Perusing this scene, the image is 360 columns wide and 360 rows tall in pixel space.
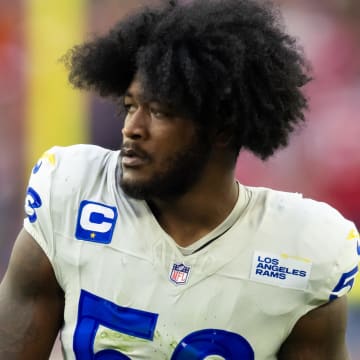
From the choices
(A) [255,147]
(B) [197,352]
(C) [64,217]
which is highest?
(A) [255,147]

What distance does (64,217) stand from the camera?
2.69 meters

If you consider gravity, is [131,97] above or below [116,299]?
above

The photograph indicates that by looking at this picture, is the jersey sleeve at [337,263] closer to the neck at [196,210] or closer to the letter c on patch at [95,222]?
the neck at [196,210]

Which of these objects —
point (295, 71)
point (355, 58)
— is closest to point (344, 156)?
point (355, 58)

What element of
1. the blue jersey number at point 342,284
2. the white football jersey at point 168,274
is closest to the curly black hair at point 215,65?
the white football jersey at point 168,274

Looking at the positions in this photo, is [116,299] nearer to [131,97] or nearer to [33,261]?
[33,261]

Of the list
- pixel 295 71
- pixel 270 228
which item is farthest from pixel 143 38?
pixel 270 228

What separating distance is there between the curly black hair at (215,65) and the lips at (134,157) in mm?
139

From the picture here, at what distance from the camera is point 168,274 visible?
2.66 metres

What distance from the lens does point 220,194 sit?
9.11ft

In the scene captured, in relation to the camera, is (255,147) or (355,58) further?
(355,58)

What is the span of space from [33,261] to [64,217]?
0.13 meters

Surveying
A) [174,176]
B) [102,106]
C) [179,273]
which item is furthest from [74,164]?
[102,106]

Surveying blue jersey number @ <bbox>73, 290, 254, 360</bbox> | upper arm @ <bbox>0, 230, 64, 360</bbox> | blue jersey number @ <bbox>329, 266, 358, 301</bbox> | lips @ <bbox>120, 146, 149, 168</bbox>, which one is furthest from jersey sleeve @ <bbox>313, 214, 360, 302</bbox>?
upper arm @ <bbox>0, 230, 64, 360</bbox>
